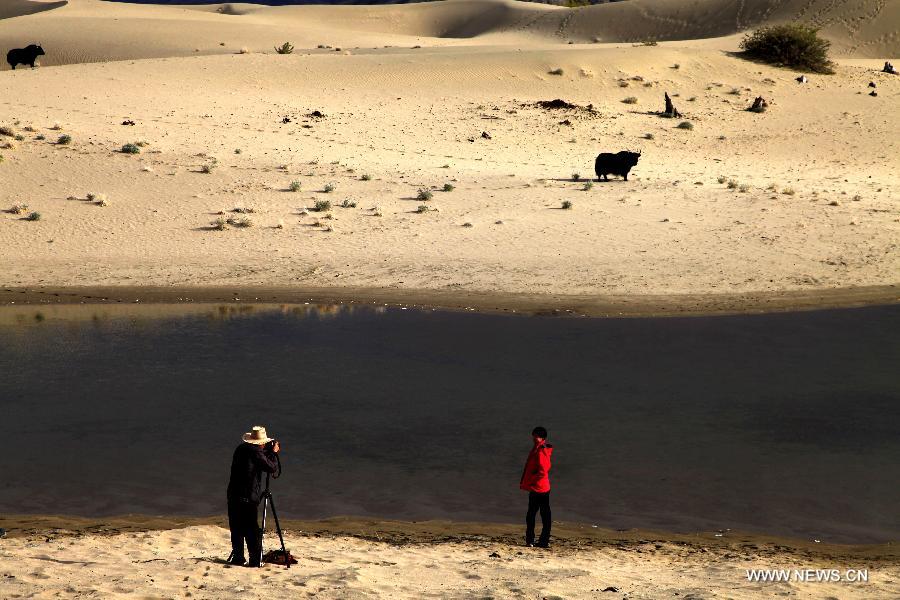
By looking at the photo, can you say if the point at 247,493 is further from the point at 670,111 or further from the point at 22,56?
the point at 22,56

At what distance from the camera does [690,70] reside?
51.5 metres

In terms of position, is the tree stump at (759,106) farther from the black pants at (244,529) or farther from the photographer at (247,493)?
the black pants at (244,529)

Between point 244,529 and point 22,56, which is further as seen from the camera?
point 22,56

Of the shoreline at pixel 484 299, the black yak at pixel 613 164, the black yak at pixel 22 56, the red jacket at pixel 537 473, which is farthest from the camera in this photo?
the black yak at pixel 22 56

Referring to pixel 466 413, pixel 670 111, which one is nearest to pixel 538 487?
pixel 466 413

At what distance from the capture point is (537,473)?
11.9 m

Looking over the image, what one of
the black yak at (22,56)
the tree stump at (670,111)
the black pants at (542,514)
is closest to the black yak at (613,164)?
the tree stump at (670,111)

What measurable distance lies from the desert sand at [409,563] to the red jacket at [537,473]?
671 mm

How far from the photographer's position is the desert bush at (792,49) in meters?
53.9

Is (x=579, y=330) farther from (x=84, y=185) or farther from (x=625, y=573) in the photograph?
(x=84, y=185)

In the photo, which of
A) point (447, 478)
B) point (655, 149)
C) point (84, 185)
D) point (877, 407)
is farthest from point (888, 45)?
point (447, 478)

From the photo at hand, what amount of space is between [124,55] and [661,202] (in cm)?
4591

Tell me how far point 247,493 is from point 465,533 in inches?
110

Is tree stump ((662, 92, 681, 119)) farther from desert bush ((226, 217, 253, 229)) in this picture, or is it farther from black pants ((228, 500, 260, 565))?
black pants ((228, 500, 260, 565))
